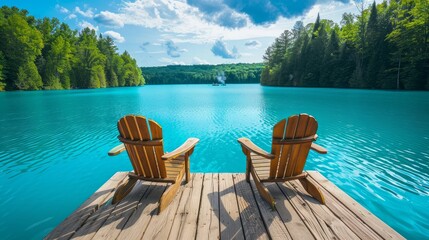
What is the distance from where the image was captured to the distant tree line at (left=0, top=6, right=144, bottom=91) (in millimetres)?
38719

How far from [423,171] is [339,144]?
8.28 feet

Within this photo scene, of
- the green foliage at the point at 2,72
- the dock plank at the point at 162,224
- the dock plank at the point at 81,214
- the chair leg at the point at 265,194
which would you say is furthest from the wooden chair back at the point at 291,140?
the green foliage at the point at 2,72

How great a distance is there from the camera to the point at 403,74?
31297mm

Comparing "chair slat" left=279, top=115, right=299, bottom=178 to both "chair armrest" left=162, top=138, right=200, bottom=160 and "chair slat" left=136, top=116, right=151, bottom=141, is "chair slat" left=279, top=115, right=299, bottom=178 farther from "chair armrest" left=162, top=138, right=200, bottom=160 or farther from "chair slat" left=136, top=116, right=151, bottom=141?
"chair slat" left=136, top=116, right=151, bottom=141

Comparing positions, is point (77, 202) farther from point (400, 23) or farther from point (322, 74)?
point (322, 74)

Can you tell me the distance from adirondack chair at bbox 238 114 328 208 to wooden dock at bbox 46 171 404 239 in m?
0.23

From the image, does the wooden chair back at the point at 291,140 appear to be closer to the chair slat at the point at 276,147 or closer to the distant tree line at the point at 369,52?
the chair slat at the point at 276,147

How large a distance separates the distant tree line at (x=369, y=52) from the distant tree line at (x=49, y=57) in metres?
46.7

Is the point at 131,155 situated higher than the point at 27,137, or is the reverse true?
the point at 131,155

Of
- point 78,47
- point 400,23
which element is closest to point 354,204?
point 400,23

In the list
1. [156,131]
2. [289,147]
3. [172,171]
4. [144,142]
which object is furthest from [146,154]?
[289,147]

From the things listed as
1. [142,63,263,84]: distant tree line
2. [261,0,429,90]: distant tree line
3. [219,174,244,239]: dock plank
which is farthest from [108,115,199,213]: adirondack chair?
[142,63,263,84]: distant tree line

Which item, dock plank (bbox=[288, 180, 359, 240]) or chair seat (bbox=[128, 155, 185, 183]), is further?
chair seat (bbox=[128, 155, 185, 183])

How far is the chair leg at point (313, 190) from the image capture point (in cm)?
279
